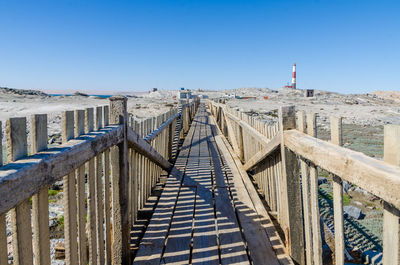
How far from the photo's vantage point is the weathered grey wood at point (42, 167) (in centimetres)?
101

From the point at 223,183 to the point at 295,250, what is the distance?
2136 mm

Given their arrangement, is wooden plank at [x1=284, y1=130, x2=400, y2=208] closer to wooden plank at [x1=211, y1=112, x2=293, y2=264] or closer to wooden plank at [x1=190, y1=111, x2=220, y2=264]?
wooden plank at [x1=211, y1=112, x2=293, y2=264]

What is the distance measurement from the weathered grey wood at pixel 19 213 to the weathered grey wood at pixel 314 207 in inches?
68.1

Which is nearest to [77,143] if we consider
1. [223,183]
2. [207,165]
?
[223,183]

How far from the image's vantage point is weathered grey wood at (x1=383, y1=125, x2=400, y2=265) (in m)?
1.15

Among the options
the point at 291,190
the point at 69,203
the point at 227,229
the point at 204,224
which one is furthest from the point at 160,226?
the point at 69,203

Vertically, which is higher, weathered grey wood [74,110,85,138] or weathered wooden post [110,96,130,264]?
weathered grey wood [74,110,85,138]

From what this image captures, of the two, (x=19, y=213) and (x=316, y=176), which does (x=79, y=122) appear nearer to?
(x=19, y=213)

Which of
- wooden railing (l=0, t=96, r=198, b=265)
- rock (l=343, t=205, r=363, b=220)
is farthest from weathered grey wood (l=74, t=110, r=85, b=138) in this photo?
rock (l=343, t=205, r=363, b=220)

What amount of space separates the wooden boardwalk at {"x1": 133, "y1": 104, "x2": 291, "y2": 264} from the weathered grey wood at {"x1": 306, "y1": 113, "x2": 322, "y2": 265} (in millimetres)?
400

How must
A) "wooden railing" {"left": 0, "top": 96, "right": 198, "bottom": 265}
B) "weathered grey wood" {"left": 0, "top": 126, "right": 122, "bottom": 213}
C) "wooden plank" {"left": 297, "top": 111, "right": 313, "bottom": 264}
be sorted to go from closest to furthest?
"weathered grey wood" {"left": 0, "top": 126, "right": 122, "bottom": 213} < "wooden railing" {"left": 0, "top": 96, "right": 198, "bottom": 265} < "wooden plank" {"left": 297, "top": 111, "right": 313, "bottom": 264}

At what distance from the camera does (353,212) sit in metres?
4.63

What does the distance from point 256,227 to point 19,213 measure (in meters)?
2.41

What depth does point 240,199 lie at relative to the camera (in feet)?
Result: 12.6
